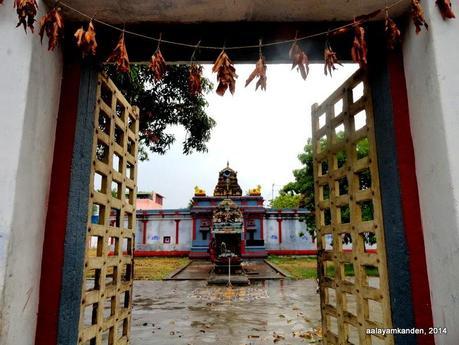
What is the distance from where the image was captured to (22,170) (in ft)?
8.68

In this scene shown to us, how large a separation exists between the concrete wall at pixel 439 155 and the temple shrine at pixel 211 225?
24.4 meters

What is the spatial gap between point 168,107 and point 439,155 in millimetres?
8169

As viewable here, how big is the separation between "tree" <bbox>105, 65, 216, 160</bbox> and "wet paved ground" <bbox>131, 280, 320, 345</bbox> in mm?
4431

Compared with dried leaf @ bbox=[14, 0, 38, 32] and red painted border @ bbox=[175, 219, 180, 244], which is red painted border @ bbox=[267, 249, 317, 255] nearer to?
red painted border @ bbox=[175, 219, 180, 244]

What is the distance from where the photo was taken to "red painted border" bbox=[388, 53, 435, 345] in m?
2.83

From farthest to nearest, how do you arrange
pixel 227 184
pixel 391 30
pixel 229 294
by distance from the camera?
pixel 227 184 → pixel 229 294 → pixel 391 30

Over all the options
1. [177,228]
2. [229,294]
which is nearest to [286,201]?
A: [177,228]

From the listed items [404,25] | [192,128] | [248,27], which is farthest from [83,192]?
[192,128]

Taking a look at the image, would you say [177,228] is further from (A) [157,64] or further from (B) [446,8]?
(B) [446,8]

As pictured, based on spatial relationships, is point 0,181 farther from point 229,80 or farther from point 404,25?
point 404,25

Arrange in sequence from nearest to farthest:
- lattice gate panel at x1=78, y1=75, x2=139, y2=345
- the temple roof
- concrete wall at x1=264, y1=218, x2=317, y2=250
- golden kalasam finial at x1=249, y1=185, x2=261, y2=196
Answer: lattice gate panel at x1=78, y1=75, x2=139, y2=345 < concrete wall at x1=264, y1=218, x2=317, y2=250 < golden kalasam finial at x1=249, y1=185, x2=261, y2=196 < the temple roof

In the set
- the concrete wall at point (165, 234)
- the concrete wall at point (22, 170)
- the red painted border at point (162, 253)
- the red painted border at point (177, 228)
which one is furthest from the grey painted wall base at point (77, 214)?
the red painted border at point (177, 228)

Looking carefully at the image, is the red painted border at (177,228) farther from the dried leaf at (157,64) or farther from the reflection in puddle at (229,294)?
the dried leaf at (157,64)

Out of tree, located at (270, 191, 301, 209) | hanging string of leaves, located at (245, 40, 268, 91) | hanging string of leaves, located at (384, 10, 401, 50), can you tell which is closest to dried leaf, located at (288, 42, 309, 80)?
hanging string of leaves, located at (245, 40, 268, 91)
